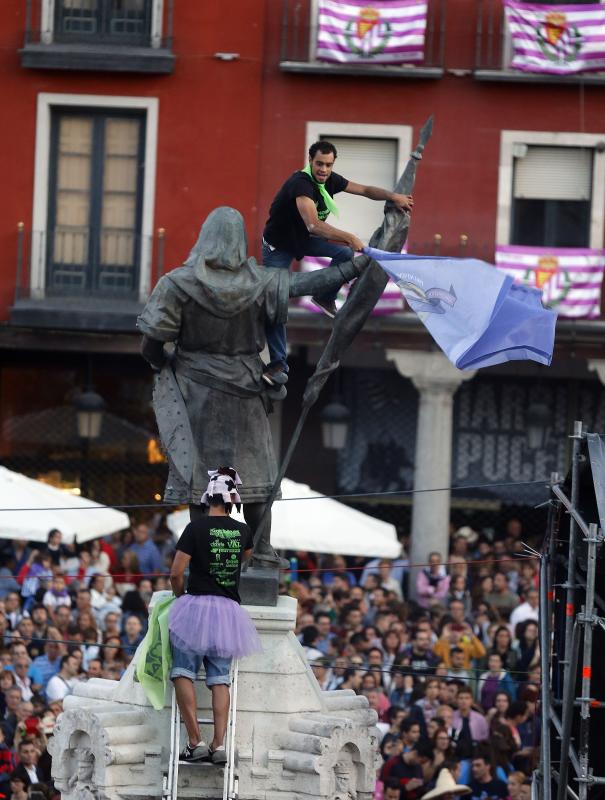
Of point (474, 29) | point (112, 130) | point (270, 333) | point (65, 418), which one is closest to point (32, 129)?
point (112, 130)

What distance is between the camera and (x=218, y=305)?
1235 cm

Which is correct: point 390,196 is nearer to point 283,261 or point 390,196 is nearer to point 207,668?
point 283,261

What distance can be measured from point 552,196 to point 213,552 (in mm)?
17891

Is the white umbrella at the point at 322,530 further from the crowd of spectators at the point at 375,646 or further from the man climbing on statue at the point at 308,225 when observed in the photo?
the man climbing on statue at the point at 308,225

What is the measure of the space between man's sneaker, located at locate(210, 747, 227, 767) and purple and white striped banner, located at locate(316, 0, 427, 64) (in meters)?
17.7

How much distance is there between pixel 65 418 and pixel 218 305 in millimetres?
18139

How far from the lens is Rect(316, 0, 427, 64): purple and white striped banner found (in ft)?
91.7

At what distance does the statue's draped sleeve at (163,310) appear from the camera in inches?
485

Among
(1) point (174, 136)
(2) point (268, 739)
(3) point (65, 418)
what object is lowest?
(2) point (268, 739)

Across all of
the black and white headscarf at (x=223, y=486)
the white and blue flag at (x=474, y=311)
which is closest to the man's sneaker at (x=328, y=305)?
the white and blue flag at (x=474, y=311)

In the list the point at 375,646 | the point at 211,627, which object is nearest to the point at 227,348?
the point at 211,627

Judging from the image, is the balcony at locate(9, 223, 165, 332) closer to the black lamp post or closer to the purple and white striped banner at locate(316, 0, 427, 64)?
the black lamp post

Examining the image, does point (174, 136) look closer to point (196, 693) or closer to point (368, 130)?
point (368, 130)

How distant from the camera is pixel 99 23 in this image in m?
28.5
